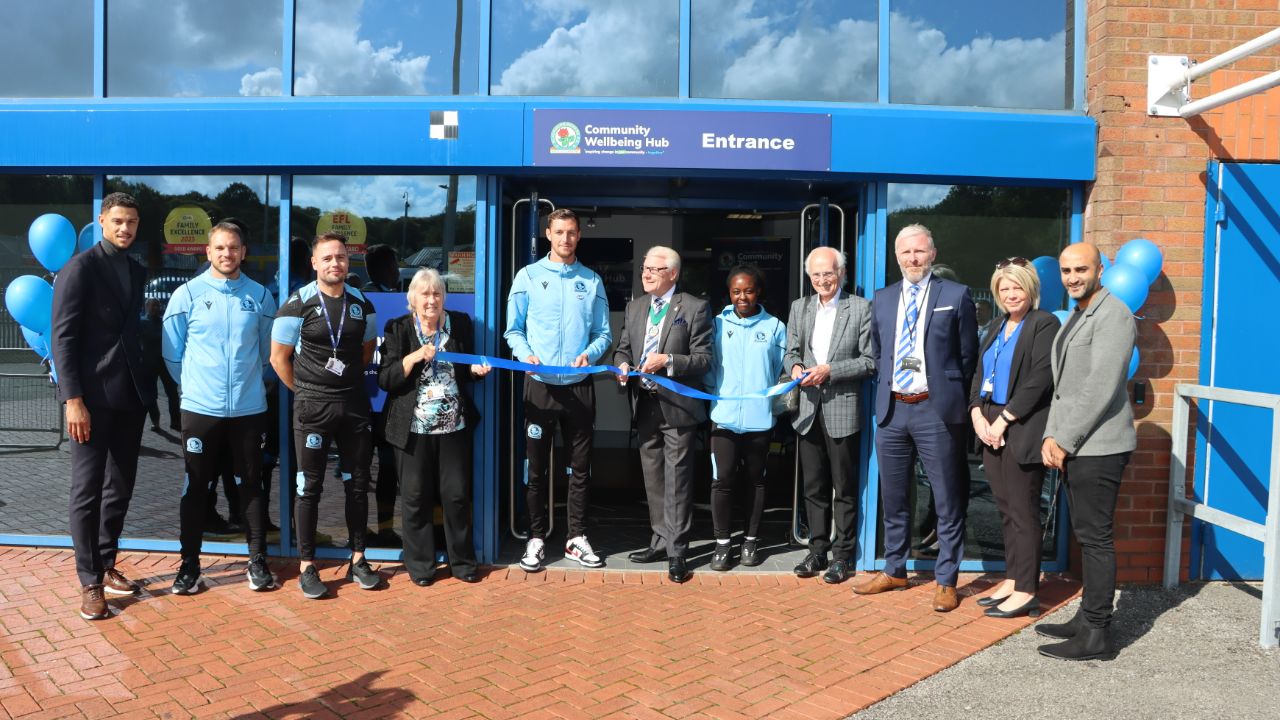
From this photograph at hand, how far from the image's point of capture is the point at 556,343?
5625 mm

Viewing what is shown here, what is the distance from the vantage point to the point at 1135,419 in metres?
5.61

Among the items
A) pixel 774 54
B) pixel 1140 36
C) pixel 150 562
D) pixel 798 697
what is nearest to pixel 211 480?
pixel 150 562

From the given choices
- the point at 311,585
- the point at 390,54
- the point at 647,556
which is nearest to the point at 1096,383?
the point at 647,556

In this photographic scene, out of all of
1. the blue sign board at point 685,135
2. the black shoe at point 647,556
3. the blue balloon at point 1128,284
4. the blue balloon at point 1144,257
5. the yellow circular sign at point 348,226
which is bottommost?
the black shoe at point 647,556

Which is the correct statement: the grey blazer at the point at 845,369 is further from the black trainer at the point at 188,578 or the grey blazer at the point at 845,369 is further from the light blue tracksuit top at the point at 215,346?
the black trainer at the point at 188,578

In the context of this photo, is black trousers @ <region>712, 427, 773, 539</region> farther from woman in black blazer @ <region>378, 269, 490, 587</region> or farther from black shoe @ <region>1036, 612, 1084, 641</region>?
black shoe @ <region>1036, 612, 1084, 641</region>

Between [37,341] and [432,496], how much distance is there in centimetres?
260

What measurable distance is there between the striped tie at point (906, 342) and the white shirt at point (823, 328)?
429 millimetres

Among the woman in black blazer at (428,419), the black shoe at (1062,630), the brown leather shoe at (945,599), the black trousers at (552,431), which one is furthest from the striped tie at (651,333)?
the black shoe at (1062,630)

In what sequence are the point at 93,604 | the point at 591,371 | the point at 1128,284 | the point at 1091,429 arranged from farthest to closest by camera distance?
the point at 591,371
the point at 1128,284
the point at 93,604
the point at 1091,429

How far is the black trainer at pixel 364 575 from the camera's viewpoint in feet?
17.7

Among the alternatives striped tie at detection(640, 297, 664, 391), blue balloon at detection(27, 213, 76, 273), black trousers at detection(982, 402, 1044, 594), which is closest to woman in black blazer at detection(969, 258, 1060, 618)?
black trousers at detection(982, 402, 1044, 594)

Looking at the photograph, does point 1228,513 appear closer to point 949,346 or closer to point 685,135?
point 949,346

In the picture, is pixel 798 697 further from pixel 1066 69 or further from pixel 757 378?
pixel 1066 69
